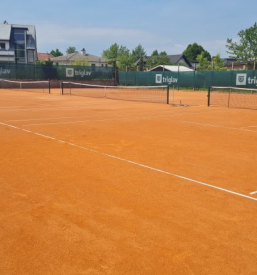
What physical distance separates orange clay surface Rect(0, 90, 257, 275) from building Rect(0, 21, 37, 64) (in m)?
68.2

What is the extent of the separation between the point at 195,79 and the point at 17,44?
46331 millimetres

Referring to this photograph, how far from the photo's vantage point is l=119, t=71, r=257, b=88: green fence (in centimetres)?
3594

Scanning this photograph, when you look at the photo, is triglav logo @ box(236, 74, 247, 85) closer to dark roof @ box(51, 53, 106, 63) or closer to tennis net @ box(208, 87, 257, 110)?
tennis net @ box(208, 87, 257, 110)

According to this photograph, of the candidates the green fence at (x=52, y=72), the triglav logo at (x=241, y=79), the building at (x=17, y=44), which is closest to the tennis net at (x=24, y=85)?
the green fence at (x=52, y=72)

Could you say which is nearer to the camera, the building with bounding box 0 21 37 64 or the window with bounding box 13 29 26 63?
the building with bounding box 0 21 37 64

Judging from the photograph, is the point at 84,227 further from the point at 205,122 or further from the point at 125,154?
the point at 205,122

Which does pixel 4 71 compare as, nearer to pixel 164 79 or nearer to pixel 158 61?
pixel 164 79

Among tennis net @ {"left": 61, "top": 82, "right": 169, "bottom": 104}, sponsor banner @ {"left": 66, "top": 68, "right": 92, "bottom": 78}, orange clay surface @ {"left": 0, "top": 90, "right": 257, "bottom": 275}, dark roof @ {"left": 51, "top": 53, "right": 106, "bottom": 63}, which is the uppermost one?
dark roof @ {"left": 51, "top": 53, "right": 106, "bottom": 63}

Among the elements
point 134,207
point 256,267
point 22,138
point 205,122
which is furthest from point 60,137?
point 256,267

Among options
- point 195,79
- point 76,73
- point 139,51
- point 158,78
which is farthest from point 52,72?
point 139,51

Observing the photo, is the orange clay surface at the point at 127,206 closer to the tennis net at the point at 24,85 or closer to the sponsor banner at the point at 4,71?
the tennis net at the point at 24,85

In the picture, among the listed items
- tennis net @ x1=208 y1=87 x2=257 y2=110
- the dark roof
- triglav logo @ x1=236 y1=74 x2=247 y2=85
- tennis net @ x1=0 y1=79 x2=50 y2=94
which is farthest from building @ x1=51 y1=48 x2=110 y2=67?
triglav logo @ x1=236 y1=74 x2=247 y2=85

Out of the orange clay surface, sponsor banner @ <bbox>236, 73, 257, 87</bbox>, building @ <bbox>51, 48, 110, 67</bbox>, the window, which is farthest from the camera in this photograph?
building @ <bbox>51, 48, 110, 67</bbox>

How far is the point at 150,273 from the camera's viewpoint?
3.00 m
